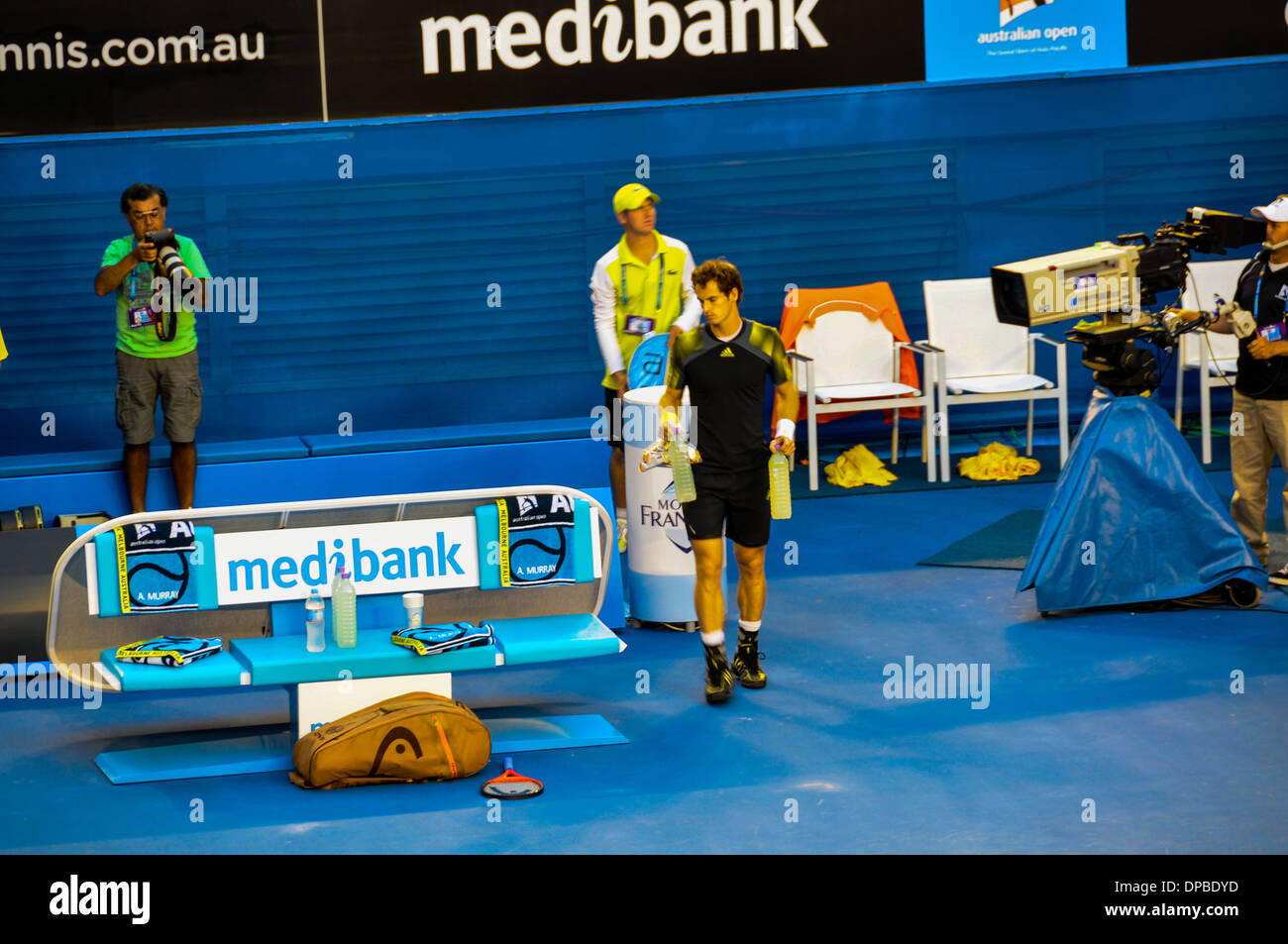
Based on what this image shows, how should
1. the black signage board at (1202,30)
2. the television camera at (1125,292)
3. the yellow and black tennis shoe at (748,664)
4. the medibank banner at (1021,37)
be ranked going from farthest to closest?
1. the black signage board at (1202,30)
2. the medibank banner at (1021,37)
3. the television camera at (1125,292)
4. the yellow and black tennis shoe at (748,664)

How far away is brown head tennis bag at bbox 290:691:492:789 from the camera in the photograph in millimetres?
5930

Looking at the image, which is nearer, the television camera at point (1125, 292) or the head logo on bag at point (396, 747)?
the head logo on bag at point (396, 747)

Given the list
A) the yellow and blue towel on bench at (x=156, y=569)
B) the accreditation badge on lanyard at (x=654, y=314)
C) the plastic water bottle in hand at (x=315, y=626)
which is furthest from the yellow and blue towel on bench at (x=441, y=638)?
the accreditation badge on lanyard at (x=654, y=314)

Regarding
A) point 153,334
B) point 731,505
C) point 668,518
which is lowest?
point 668,518

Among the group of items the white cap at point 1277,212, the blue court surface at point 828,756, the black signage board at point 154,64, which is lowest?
the blue court surface at point 828,756

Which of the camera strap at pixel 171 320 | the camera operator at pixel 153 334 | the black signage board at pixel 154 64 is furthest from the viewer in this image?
the black signage board at pixel 154 64

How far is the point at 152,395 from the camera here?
940 cm

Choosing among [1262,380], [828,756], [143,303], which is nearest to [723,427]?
[828,756]

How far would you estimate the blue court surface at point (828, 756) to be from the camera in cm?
546

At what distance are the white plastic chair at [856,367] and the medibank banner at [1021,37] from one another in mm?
1773

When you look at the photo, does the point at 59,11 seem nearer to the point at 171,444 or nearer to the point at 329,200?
the point at 329,200

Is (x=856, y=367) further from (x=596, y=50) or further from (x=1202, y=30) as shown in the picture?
→ (x=1202, y=30)

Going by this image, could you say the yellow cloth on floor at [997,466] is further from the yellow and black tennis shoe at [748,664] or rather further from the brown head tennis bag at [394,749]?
the brown head tennis bag at [394,749]

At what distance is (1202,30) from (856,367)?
11.0ft
